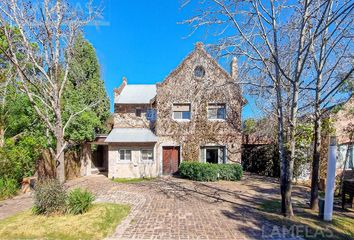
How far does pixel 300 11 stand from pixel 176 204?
366 inches

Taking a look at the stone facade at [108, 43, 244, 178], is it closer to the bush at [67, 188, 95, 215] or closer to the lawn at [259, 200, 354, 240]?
the lawn at [259, 200, 354, 240]

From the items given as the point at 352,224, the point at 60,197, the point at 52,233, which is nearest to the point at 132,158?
the point at 60,197

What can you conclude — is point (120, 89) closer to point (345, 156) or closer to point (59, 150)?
point (59, 150)

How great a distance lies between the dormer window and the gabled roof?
5135 mm

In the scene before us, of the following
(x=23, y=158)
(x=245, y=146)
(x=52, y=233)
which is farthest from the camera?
(x=245, y=146)

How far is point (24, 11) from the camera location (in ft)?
27.1

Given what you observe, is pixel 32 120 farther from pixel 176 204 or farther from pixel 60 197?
pixel 176 204

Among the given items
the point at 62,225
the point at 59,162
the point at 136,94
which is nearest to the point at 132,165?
the point at 136,94

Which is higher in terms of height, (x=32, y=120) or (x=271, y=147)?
(x=32, y=120)

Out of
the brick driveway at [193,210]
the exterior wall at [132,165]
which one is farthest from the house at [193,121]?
the brick driveway at [193,210]

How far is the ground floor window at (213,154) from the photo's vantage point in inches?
719

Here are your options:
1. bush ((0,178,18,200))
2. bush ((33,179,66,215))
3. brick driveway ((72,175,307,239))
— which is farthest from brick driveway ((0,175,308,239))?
bush ((33,179,66,215))

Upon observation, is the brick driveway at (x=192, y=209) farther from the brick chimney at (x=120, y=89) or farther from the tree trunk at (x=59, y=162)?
the brick chimney at (x=120, y=89)

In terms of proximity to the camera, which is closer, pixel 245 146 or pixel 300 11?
pixel 300 11
